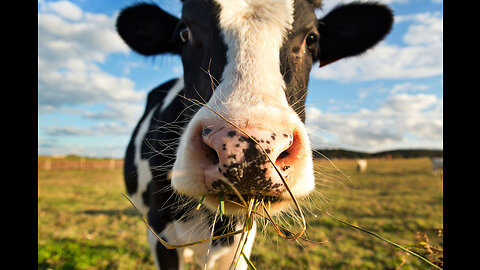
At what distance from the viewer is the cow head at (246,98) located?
1.18 m

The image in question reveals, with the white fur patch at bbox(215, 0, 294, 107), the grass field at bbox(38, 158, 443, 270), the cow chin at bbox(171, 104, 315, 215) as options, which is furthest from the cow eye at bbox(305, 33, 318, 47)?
the cow chin at bbox(171, 104, 315, 215)

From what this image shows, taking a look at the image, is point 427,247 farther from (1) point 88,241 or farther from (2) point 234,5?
(1) point 88,241

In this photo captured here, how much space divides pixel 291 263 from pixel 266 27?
3.21m

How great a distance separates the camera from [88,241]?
4648mm

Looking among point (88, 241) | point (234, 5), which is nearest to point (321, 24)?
point (234, 5)

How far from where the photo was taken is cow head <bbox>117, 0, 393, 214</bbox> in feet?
3.86

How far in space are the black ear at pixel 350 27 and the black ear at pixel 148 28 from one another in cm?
159

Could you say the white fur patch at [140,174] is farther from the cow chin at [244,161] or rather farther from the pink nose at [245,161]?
the pink nose at [245,161]

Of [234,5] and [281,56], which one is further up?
[234,5]

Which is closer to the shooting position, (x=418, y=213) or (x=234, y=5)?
(x=234, y=5)

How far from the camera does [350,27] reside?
3000mm

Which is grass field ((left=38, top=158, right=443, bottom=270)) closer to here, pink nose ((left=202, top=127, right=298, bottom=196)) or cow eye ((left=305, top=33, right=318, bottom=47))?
pink nose ((left=202, top=127, right=298, bottom=196))

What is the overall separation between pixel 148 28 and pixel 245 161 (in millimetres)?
2641

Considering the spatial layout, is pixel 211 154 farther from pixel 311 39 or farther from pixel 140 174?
pixel 140 174
